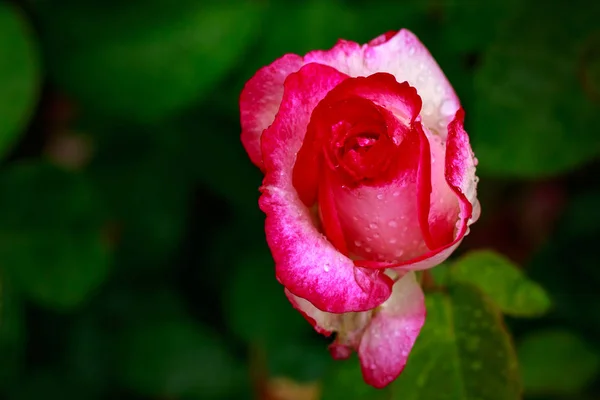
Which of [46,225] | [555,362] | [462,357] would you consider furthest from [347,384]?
[46,225]

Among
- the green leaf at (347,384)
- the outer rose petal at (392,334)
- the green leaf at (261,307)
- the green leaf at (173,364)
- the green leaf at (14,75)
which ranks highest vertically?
the outer rose petal at (392,334)

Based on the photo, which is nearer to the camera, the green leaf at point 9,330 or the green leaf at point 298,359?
the green leaf at point 9,330

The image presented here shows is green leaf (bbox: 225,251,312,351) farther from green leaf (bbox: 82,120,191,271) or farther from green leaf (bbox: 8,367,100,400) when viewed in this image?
green leaf (bbox: 8,367,100,400)

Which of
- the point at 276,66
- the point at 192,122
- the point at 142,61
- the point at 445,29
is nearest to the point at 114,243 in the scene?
the point at 192,122

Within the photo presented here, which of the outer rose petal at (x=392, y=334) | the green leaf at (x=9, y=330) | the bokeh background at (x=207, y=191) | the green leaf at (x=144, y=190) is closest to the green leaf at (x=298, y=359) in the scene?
the bokeh background at (x=207, y=191)

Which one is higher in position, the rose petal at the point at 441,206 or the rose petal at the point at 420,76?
the rose petal at the point at 420,76

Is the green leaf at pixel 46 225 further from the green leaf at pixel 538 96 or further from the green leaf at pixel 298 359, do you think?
the green leaf at pixel 538 96

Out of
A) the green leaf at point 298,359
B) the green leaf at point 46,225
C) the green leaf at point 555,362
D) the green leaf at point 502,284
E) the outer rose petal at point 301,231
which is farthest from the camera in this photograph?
the green leaf at point 298,359
